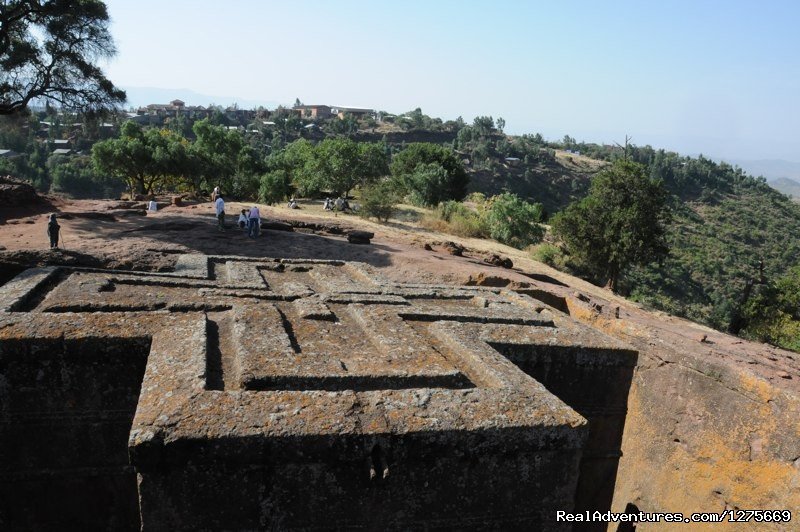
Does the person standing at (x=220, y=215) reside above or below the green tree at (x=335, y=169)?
below

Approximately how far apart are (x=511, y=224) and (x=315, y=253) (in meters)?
18.4

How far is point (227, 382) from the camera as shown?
163 inches

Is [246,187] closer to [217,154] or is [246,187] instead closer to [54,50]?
[217,154]

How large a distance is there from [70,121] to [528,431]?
25254 millimetres

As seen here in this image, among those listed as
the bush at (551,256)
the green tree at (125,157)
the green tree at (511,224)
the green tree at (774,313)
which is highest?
the green tree at (125,157)

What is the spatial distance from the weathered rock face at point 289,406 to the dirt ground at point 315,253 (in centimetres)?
178

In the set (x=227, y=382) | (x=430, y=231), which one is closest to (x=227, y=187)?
(x=430, y=231)

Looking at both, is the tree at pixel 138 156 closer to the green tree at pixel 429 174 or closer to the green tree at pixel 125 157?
the green tree at pixel 125 157

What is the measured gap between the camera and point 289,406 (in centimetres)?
371

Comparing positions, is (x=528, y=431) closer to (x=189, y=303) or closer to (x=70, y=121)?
(x=189, y=303)

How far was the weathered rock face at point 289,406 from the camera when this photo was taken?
3.43 metres

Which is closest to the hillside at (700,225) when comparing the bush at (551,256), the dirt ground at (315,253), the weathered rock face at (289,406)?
the bush at (551,256)

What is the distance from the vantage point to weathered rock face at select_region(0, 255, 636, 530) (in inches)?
135

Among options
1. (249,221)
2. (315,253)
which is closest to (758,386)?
(315,253)
